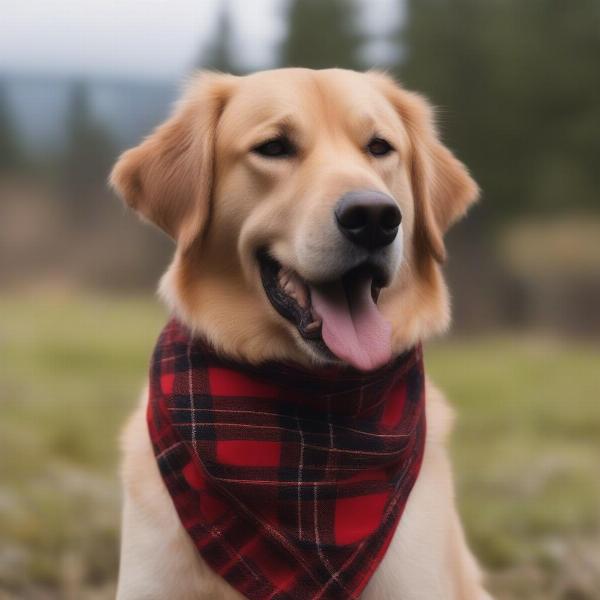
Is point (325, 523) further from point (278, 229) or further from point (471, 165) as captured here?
point (471, 165)

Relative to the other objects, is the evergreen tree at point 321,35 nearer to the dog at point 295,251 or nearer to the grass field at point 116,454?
the grass field at point 116,454

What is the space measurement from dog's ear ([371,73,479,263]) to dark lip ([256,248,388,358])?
37 centimetres

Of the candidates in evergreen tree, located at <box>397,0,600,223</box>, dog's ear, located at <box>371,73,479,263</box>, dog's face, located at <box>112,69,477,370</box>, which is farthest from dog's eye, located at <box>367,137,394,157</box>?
evergreen tree, located at <box>397,0,600,223</box>

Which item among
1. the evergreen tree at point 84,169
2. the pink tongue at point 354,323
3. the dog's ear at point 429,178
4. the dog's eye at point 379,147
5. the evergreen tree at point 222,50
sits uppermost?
the dog's eye at point 379,147

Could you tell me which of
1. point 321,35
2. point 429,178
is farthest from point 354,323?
point 321,35

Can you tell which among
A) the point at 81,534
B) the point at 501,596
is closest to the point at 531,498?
the point at 501,596

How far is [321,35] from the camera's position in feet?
34.4

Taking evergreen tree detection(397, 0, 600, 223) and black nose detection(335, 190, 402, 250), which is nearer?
black nose detection(335, 190, 402, 250)

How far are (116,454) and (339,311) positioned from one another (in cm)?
392

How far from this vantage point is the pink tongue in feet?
8.84

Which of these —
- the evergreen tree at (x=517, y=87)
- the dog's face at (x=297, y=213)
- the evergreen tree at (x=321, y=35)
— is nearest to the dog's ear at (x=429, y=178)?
the dog's face at (x=297, y=213)

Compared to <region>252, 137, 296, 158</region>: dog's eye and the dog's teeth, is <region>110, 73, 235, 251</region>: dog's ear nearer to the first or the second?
<region>252, 137, 296, 158</region>: dog's eye

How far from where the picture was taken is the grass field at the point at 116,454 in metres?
4.50

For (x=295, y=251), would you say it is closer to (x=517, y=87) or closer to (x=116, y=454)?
(x=116, y=454)
